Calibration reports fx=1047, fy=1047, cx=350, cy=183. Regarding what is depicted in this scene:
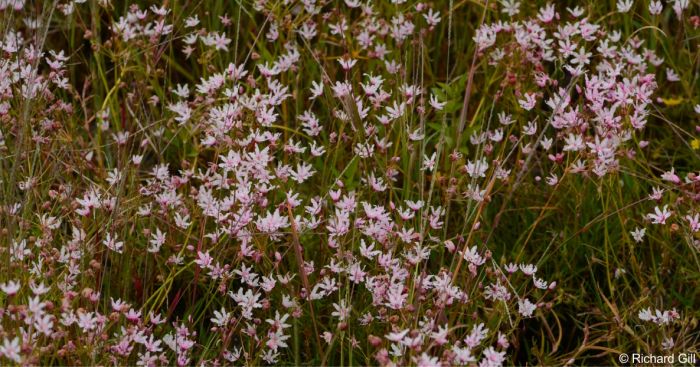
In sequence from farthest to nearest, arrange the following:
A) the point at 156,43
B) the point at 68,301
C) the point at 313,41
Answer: the point at 313,41 < the point at 156,43 < the point at 68,301

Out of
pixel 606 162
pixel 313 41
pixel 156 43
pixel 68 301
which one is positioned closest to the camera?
pixel 68 301

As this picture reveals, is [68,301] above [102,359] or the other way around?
above

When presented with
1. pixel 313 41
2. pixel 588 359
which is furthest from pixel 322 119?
pixel 588 359

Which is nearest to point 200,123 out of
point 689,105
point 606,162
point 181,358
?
point 181,358

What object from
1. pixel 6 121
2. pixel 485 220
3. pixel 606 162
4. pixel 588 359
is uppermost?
pixel 6 121

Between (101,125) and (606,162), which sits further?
(101,125)

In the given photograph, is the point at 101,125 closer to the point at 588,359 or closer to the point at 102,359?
the point at 102,359

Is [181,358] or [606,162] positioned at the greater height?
[606,162]

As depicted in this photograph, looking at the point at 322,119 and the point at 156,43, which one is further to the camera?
the point at 322,119

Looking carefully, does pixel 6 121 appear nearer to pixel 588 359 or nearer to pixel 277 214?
pixel 277 214
